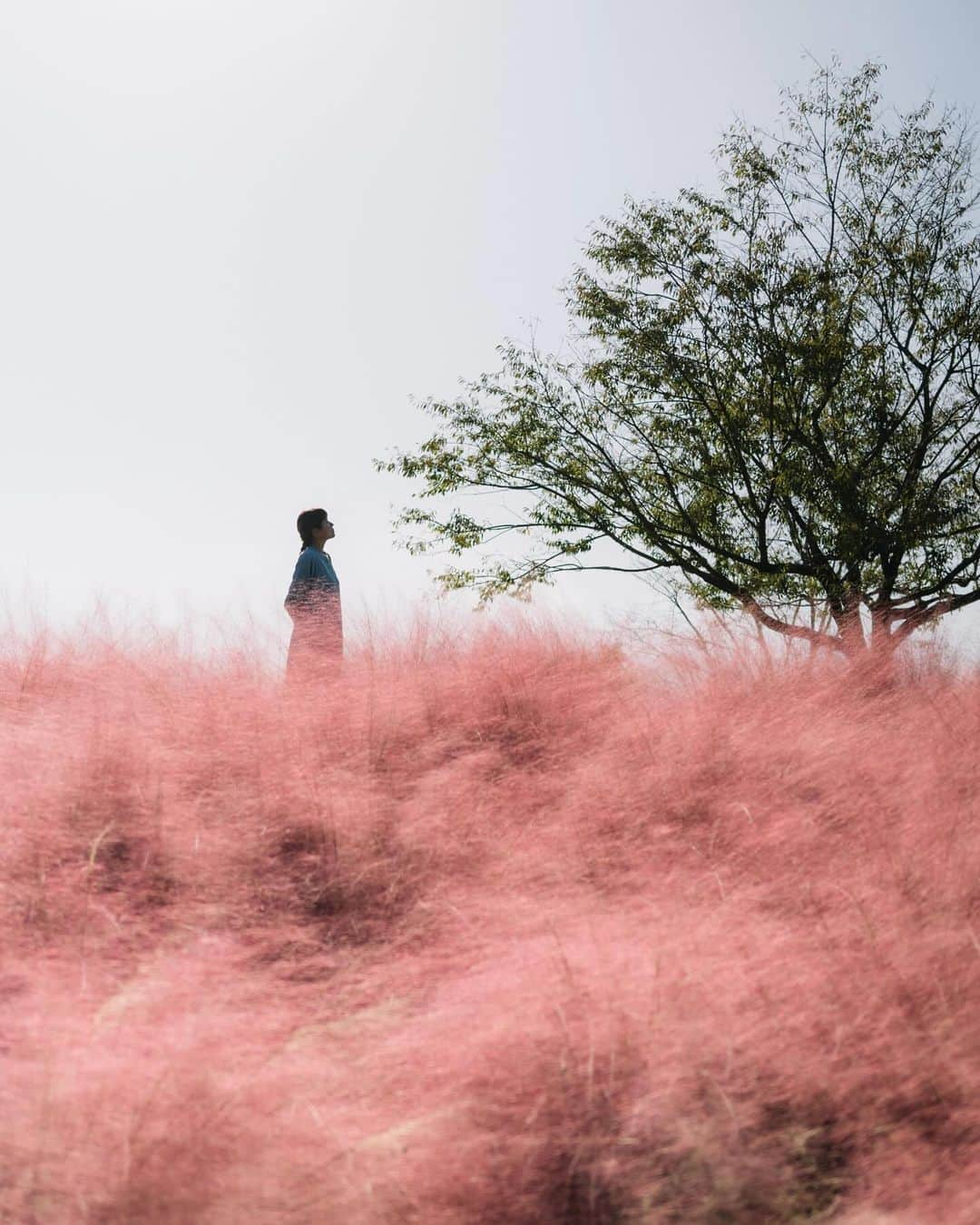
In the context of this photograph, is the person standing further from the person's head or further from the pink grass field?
the pink grass field

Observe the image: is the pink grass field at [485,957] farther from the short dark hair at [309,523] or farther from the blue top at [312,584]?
the short dark hair at [309,523]

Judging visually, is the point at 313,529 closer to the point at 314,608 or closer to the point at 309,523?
the point at 309,523

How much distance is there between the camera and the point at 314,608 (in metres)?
6.41

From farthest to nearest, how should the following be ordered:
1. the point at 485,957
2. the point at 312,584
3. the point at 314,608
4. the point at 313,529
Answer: the point at 313,529, the point at 312,584, the point at 314,608, the point at 485,957

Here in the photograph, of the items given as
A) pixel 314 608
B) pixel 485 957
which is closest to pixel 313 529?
pixel 314 608

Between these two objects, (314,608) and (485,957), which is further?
(314,608)

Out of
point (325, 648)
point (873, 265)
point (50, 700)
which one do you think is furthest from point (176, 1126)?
point (873, 265)

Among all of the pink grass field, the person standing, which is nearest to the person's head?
Answer: the person standing

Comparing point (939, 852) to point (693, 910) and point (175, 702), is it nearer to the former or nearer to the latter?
point (693, 910)

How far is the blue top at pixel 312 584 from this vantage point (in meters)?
6.58

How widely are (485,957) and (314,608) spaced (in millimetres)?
3831

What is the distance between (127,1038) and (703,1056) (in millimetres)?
1495

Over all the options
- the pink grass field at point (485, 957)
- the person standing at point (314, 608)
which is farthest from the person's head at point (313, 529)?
the pink grass field at point (485, 957)

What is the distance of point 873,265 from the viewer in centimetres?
1378
